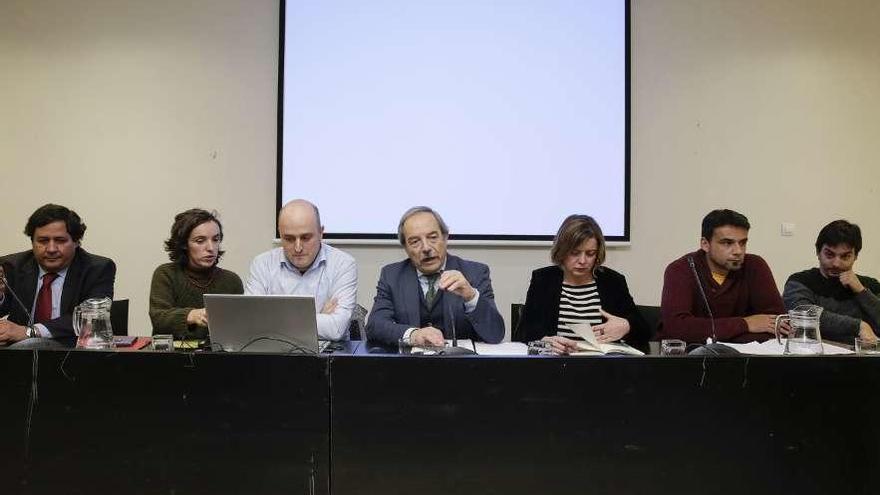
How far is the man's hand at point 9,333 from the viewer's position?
205 cm

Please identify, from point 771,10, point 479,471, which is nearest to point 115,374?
point 479,471

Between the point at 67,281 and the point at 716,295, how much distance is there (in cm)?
244

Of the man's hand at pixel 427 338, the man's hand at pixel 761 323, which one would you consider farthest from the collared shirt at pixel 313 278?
the man's hand at pixel 761 323

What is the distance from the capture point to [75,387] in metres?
1.63

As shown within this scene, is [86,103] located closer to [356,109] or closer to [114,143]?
[114,143]

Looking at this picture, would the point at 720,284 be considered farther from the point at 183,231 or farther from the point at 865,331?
the point at 183,231

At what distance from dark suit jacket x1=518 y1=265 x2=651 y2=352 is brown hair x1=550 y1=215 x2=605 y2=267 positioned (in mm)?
82

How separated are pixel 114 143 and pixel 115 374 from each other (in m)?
2.67

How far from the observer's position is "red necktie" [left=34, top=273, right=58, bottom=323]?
2490 millimetres

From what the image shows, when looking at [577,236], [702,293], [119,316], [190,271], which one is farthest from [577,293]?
[119,316]

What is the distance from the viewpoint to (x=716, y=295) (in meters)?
2.49

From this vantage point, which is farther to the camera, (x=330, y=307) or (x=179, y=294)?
(x=179, y=294)

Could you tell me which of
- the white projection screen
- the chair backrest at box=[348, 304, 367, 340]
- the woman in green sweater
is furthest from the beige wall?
the woman in green sweater

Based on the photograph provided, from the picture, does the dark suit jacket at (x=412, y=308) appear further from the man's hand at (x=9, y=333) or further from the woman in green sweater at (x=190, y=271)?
the man's hand at (x=9, y=333)
